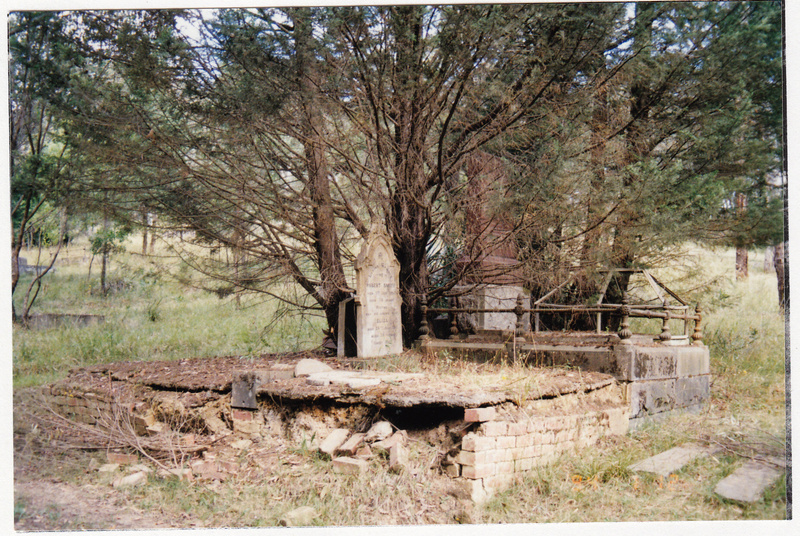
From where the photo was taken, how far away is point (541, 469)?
545cm

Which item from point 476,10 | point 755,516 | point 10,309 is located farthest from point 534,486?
point 10,309

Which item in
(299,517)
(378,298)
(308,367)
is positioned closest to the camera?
(299,517)

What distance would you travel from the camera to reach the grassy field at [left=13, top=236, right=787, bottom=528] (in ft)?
16.0

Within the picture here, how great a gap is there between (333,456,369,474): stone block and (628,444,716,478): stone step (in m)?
2.37

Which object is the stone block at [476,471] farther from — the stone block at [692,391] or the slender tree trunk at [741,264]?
the slender tree trunk at [741,264]

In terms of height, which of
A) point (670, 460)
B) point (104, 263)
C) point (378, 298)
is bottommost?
point (670, 460)

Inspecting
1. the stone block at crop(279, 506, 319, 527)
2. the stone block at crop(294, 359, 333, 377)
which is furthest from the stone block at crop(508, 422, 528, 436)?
the stone block at crop(294, 359, 333, 377)

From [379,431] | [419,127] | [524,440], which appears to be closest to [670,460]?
[524,440]

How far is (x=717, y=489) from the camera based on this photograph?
4840mm

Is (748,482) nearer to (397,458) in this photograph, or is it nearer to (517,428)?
(517,428)

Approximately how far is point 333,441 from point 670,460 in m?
3.04

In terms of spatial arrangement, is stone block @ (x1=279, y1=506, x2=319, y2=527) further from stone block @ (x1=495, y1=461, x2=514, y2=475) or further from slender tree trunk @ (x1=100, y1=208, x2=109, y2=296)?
slender tree trunk @ (x1=100, y1=208, x2=109, y2=296)

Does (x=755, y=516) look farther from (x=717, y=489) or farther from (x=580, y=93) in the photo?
(x=580, y=93)

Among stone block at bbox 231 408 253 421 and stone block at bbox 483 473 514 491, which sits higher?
stone block at bbox 231 408 253 421
